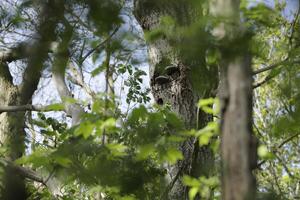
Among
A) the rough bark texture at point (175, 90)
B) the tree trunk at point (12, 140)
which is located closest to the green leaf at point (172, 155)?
the tree trunk at point (12, 140)

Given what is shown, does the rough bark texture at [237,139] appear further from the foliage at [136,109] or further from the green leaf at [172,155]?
the green leaf at [172,155]

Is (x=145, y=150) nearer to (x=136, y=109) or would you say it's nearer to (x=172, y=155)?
(x=172, y=155)

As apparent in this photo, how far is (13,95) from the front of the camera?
245 inches

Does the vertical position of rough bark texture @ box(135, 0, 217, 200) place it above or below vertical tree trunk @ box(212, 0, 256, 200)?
above

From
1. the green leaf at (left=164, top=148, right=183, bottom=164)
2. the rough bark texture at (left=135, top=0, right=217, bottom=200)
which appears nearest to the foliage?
the green leaf at (left=164, top=148, right=183, bottom=164)

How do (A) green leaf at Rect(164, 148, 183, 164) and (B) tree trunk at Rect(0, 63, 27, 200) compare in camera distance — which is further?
(A) green leaf at Rect(164, 148, 183, 164)

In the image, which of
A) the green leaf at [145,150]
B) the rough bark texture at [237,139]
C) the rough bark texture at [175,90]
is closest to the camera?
the rough bark texture at [237,139]

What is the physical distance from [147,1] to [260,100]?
35.5 ft

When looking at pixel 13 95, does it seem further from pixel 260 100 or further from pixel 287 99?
pixel 260 100

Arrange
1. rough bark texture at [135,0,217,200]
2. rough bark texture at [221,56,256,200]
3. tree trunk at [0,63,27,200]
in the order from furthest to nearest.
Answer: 1. rough bark texture at [135,0,217,200]
2. tree trunk at [0,63,27,200]
3. rough bark texture at [221,56,256,200]

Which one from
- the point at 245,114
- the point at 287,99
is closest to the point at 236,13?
the point at 245,114

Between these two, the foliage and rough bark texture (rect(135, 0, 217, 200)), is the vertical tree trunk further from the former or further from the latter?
rough bark texture (rect(135, 0, 217, 200))

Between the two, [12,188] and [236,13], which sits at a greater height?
[236,13]

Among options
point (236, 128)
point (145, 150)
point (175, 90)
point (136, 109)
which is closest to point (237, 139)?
point (236, 128)
